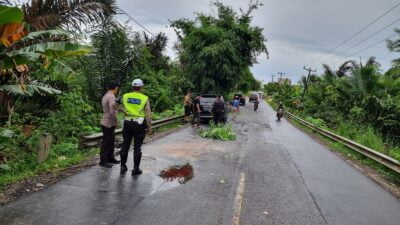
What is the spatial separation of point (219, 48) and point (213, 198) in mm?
28751

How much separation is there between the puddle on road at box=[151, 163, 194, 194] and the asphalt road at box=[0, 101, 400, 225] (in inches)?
1.5

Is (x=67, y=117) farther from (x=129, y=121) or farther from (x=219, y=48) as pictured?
(x=219, y=48)

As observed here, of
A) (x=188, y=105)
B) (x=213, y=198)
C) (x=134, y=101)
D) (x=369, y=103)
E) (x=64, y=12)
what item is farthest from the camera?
(x=188, y=105)

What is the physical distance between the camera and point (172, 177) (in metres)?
8.55

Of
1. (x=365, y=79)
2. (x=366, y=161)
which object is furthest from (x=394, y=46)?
(x=366, y=161)

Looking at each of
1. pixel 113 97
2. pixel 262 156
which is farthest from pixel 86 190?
pixel 262 156

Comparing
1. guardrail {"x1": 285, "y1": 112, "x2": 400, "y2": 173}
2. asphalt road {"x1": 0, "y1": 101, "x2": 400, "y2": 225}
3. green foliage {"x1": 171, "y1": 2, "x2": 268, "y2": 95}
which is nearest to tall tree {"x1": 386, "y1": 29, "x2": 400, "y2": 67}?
green foliage {"x1": 171, "y1": 2, "x2": 268, "y2": 95}

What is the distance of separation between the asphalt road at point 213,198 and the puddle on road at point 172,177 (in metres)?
0.04

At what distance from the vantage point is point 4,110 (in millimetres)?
9336

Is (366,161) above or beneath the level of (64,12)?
beneath

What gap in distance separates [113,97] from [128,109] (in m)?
0.78

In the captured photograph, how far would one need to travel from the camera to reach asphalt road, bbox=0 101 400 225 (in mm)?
5727

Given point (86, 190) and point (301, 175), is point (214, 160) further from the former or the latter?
point (86, 190)

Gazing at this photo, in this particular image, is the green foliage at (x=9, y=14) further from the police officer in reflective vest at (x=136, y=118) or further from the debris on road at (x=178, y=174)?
the debris on road at (x=178, y=174)
